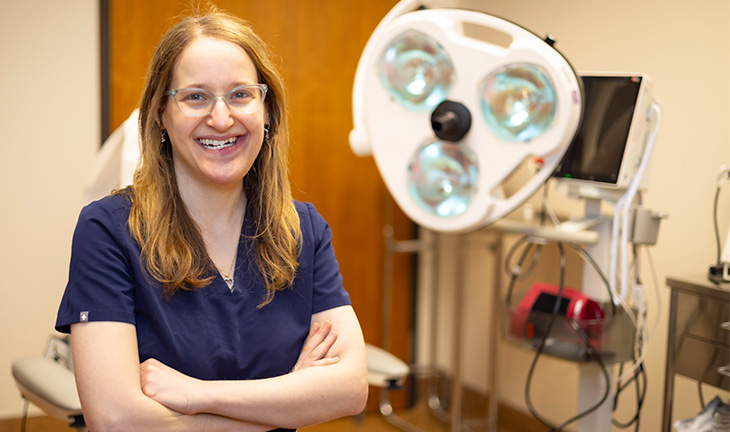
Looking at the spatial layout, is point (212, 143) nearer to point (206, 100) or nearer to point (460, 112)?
point (206, 100)

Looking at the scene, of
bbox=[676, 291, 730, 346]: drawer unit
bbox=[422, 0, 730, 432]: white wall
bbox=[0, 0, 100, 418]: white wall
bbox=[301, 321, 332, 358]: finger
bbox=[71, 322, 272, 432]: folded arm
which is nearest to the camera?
bbox=[71, 322, 272, 432]: folded arm

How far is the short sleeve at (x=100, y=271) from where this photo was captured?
1231 mm

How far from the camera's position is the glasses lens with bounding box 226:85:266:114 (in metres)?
1.35

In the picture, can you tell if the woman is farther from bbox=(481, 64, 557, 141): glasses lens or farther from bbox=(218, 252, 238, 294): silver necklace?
bbox=(481, 64, 557, 141): glasses lens

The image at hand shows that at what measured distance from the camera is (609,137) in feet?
6.75

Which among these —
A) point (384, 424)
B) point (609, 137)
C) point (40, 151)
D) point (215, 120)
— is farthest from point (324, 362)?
point (384, 424)

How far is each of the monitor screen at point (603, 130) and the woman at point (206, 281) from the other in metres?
0.94

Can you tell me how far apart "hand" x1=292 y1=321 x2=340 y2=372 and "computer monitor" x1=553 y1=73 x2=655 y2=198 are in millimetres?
998

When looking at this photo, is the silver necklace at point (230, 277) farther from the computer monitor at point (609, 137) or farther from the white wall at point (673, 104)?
the white wall at point (673, 104)

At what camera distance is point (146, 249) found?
130 cm

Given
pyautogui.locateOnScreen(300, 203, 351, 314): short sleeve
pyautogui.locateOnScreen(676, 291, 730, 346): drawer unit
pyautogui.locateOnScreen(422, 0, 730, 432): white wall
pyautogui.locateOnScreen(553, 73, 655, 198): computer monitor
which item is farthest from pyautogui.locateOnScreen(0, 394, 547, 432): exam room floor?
pyautogui.locateOnScreen(300, 203, 351, 314): short sleeve

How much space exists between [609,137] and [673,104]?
22.4 inches

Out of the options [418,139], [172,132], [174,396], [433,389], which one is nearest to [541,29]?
[418,139]

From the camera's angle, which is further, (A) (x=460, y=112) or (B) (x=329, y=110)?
(B) (x=329, y=110)
